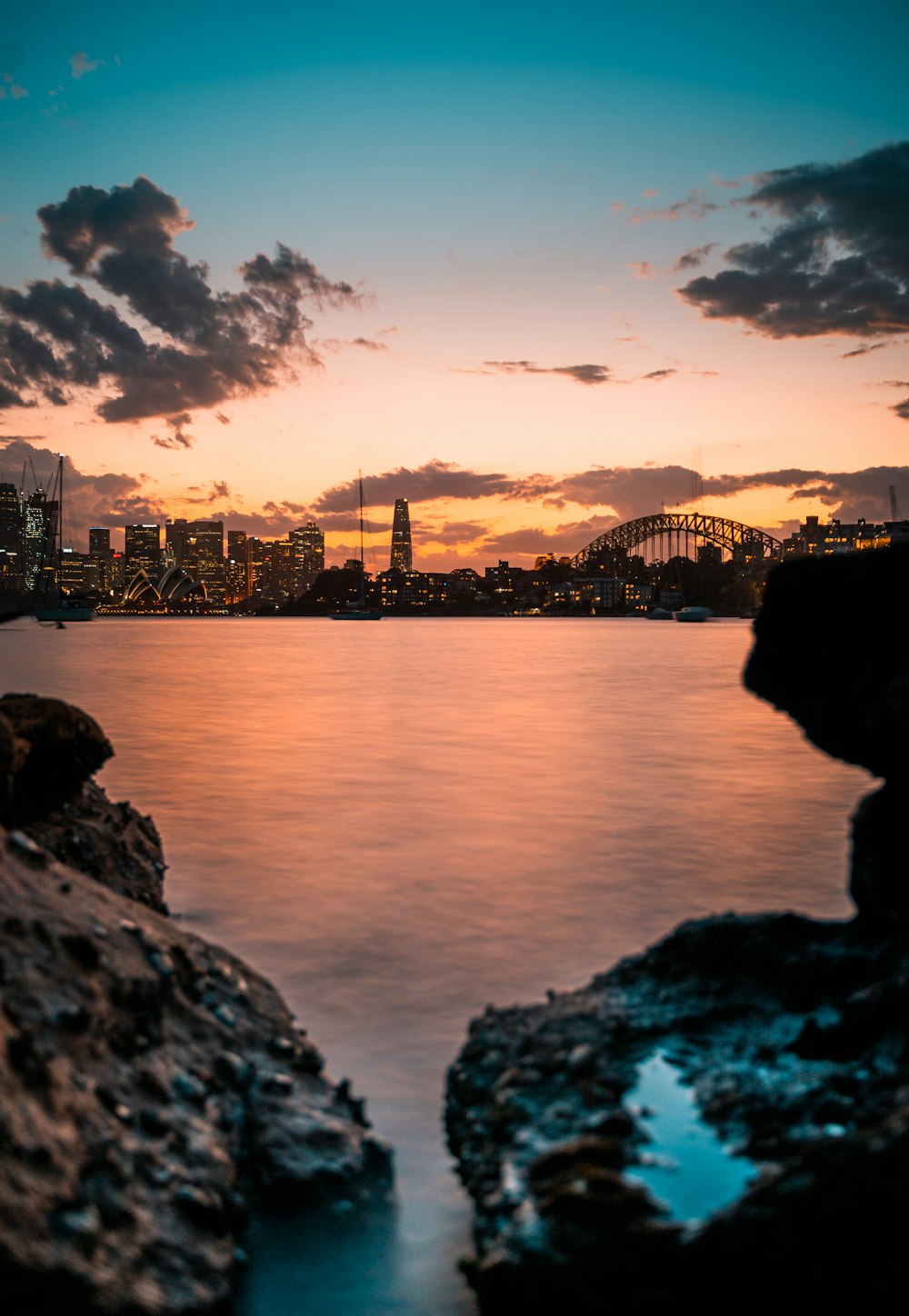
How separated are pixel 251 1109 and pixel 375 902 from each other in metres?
4.79

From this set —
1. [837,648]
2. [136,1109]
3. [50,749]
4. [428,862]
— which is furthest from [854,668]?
[428,862]

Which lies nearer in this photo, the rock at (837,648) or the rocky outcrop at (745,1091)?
the rocky outcrop at (745,1091)

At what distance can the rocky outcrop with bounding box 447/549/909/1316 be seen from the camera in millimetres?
2410

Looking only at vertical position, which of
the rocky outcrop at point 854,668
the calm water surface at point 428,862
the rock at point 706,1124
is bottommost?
the calm water surface at point 428,862

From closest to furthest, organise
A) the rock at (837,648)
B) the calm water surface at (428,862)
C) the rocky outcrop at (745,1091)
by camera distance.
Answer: the rocky outcrop at (745,1091)
the calm water surface at (428,862)
the rock at (837,648)

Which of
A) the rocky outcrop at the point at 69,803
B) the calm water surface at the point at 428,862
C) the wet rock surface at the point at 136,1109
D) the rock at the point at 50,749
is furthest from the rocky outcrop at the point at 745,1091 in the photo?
the rock at the point at 50,749

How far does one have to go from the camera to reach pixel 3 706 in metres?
5.60

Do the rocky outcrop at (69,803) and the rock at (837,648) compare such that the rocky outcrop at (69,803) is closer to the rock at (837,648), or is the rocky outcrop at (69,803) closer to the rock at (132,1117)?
the rock at (132,1117)

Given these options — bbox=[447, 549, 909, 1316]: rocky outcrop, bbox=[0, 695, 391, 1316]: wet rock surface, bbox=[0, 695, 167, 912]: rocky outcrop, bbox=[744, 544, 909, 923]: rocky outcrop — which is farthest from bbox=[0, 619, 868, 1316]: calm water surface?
bbox=[744, 544, 909, 923]: rocky outcrop

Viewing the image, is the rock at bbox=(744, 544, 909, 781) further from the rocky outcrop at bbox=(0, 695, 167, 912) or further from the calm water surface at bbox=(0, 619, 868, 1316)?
the rocky outcrop at bbox=(0, 695, 167, 912)

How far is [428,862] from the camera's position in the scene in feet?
32.1

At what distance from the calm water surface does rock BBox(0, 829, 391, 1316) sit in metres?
0.30

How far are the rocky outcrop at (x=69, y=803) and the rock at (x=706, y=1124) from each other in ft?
8.22

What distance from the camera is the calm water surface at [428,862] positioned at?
11.9 feet
